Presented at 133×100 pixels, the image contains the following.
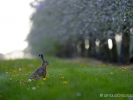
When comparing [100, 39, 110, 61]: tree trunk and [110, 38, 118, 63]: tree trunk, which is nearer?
[110, 38, 118, 63]: tree trunk

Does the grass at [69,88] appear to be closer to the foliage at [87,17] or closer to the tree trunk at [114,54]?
the foliage at [87,17]

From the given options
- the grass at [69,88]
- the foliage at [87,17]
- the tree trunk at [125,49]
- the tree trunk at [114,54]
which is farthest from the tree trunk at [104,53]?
the grass at [69,88]

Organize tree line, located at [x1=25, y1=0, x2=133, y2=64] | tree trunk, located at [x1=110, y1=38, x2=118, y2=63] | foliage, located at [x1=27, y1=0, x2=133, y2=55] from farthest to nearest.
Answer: tree trunk, located at [x1=110, y1=38, x2=118, y2=63] → tree line, located at [x1=25, y1=0, x2=133, y2=64] → foliage, located at [x1=27, y1=0, x2=133, y2=55]

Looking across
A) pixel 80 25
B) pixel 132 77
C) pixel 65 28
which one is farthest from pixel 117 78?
pixel 65 28

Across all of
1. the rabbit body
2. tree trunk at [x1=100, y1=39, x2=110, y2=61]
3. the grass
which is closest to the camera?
the grass

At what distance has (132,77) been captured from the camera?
1114cm

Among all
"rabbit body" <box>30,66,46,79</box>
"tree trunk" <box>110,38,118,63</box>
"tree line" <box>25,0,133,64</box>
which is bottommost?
"tree trunk" <box>110,38,118,63</box>

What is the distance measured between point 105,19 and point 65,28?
9407mm

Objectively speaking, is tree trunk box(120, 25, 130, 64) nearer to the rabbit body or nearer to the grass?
the grass

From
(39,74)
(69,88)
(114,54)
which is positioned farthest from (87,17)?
(69,88)

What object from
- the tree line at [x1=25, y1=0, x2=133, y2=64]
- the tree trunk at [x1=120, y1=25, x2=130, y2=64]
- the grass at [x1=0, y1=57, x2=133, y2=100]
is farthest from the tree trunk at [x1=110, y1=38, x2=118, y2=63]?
the grass at [x1=0, y1=57, x2=133, y2=100]

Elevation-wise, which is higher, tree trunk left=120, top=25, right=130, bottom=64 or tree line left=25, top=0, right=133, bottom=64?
tree line left=25, top=0, right=133, bottom=64

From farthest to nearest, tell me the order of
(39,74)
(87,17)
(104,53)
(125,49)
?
(104,53) < (125,49) < (87,17) < (39,74)

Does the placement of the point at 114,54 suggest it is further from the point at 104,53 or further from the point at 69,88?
the point at 69,88
